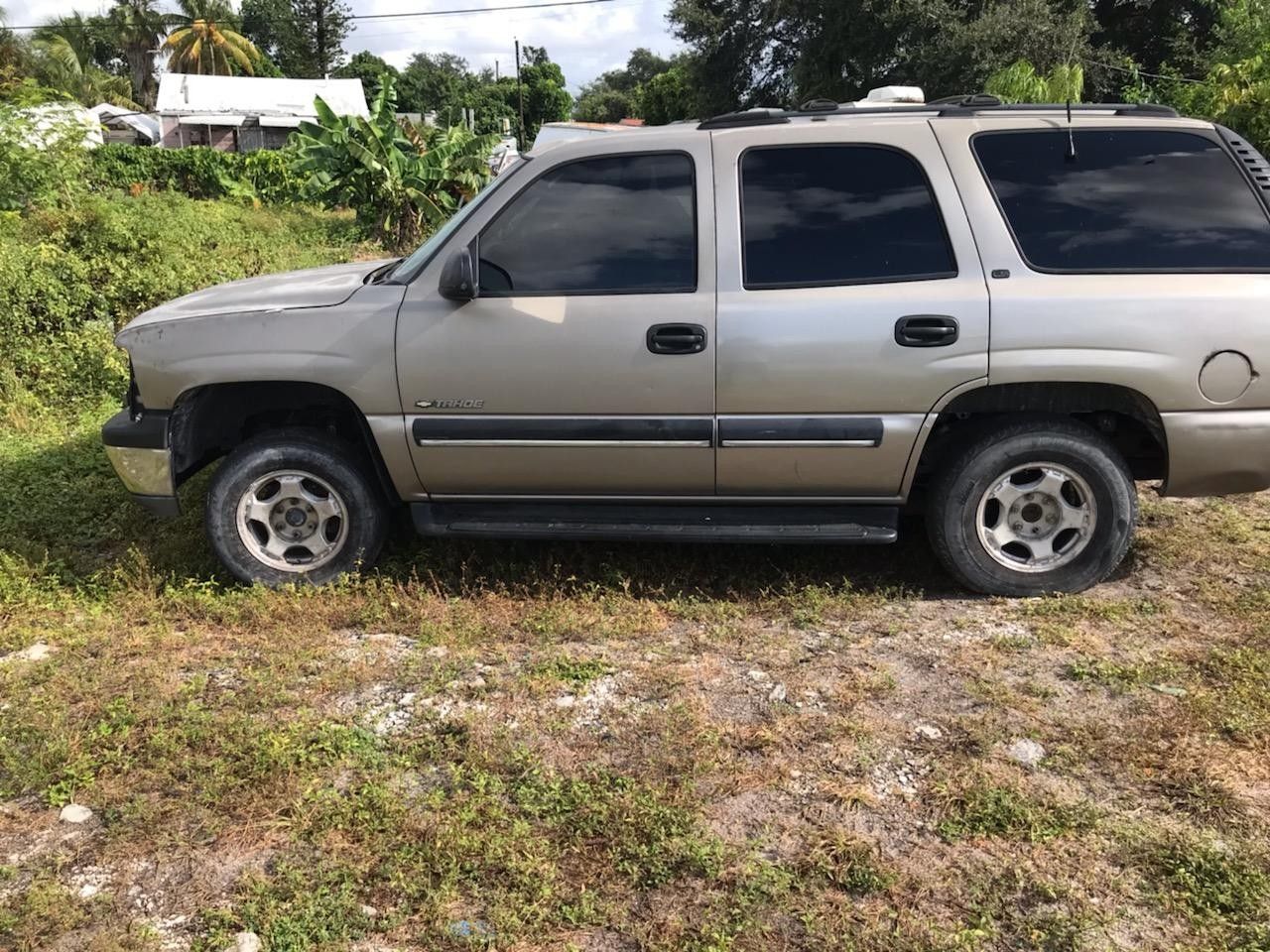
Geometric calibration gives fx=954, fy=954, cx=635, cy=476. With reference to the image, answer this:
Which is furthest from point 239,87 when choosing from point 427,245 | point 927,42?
point 427,245

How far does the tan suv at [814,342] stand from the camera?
3.74 metres

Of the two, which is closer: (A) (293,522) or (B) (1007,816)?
(B) (1007,816)

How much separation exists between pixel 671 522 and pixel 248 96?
42.2 meters

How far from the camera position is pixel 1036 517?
13.4ft

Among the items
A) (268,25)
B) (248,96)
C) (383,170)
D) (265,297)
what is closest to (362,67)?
(268,25)

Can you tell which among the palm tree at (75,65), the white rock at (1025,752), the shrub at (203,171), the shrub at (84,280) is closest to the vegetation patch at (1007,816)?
the white rock at (1025,752)

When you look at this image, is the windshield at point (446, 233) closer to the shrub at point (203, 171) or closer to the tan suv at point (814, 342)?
the tan suv at point (814, 342)

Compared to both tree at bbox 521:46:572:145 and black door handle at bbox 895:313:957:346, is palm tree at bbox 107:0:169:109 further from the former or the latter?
black door handle at bbox 895:313:957:346

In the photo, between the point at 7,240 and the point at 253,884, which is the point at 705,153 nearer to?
the point at 253,884

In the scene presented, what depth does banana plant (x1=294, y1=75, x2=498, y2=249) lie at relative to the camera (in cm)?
1423

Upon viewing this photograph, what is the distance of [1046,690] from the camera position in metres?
3.35

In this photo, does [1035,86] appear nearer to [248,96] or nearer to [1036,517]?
[1036,517]

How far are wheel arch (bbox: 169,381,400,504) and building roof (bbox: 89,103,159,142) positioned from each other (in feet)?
134

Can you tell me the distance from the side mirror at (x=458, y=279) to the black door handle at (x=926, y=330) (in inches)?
66.9
